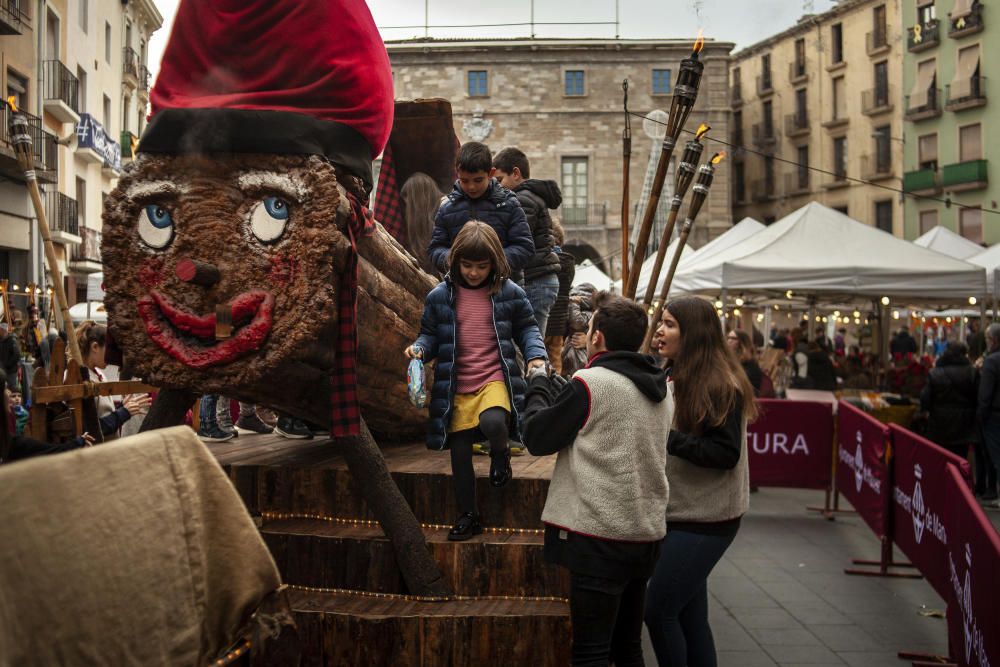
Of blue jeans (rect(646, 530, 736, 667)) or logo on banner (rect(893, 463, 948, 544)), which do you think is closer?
blue jeans (rect(646, 530, 736, 667))

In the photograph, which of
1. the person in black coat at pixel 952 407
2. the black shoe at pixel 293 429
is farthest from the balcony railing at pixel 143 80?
the person in black coat at pixel 952 407

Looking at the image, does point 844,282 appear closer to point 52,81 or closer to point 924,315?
point 52,81

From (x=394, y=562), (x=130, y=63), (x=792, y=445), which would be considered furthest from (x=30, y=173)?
(x=792, y=445)

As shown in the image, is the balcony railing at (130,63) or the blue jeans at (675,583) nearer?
the blue jeans at (675,583)

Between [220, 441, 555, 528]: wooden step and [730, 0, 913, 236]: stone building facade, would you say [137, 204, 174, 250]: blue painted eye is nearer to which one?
[220, 441, 555, 528]: wooden step

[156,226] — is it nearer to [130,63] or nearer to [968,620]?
[130,63]

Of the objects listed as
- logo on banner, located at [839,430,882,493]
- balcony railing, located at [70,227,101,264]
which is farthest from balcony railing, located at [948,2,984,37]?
balcony railing, located at [70,227,101,264]

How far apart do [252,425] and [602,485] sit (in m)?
3.80

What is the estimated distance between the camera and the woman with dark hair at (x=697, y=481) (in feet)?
12.7

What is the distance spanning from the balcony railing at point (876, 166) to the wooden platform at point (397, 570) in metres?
37.4

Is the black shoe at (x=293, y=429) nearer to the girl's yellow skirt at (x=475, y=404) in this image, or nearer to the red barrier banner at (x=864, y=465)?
the girl's yellow skirt at (x=475, y=404)

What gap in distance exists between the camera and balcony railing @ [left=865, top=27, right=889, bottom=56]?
38.6 m

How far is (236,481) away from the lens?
4633 millimetres

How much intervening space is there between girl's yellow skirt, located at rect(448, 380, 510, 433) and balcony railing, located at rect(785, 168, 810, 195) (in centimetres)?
4129
